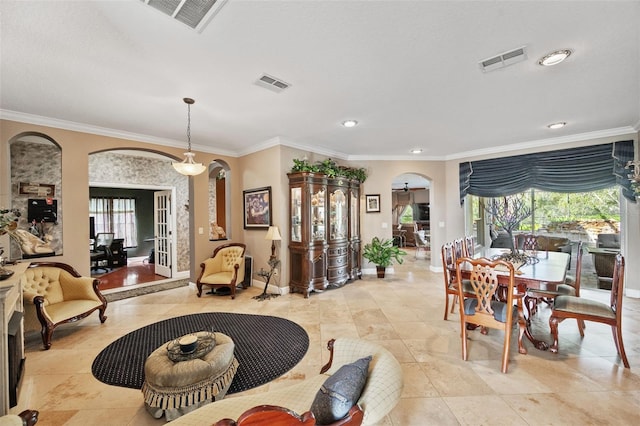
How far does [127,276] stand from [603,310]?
8160 millimetres

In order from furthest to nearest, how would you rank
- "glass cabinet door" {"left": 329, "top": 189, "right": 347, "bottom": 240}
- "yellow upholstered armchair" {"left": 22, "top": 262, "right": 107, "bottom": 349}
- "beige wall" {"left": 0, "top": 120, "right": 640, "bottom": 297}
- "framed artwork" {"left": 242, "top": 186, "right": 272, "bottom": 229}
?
1. "glass cabinet door" {"left": 329, "top": 189, "right": 347, "bottom": 240}
2. "framed artwork" {"left": 242, "top": 186, "right": 272, "bottom": 229}
3. "beige wall" {"left": 0, "top": 120, "right": 640, "bottom": 297}
4. "yellow upholstered armchair" {"left": 22, "top": 262, "right": 107, "bottom": 349}

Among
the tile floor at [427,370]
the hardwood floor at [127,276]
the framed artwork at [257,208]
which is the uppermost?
the framed artwork at [257,208]

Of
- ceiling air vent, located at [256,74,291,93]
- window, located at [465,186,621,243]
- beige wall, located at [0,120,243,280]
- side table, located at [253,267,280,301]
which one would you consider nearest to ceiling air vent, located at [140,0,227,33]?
ceiling air vent, located at [256,74,291,93]

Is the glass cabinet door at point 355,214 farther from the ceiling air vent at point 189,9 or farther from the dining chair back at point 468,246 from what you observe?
the ceiling air vent at point 189,9

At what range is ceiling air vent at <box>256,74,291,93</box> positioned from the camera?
8.38ft

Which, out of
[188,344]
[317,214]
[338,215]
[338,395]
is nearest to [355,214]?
[338,215]

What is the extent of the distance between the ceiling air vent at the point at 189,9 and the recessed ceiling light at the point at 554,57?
2627 millimetres

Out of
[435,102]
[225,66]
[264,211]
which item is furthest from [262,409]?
[264,211]

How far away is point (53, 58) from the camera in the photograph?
7.22 feet

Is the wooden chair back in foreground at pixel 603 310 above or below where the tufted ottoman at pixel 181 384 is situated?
above

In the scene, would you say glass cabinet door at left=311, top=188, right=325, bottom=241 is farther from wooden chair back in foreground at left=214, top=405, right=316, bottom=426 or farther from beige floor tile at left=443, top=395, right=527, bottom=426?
wooden chair back in foreground at left=214, top=405, right=316, bottom=426

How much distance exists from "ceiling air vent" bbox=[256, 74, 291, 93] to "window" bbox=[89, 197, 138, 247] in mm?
8440

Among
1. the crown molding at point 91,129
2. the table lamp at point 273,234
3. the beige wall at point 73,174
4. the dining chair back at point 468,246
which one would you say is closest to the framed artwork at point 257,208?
the table lamp at point 273,234

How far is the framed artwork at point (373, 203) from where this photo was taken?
6102mm
